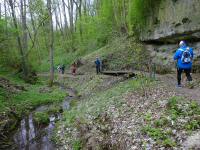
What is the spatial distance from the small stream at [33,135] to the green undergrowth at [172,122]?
13.0 feet

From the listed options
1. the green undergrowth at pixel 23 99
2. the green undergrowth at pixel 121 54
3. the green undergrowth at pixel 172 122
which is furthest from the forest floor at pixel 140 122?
the green undergrowth at pixel 121 54

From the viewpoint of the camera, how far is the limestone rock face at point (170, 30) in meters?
15.8

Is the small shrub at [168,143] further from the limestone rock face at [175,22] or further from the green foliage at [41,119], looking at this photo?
the limestone rock face at [175,22]

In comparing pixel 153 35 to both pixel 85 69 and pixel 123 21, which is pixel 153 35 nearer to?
pixel 123 21

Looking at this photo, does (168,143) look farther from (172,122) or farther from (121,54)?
(121,54)

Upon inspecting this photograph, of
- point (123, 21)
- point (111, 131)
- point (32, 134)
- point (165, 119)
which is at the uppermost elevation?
point (123, 21)

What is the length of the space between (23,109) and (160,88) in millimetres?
7900

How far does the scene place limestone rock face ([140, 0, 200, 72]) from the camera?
51.8ft

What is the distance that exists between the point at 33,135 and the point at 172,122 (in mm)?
6258

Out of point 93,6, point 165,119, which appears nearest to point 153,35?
point 165,119

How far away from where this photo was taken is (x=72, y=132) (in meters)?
10.7

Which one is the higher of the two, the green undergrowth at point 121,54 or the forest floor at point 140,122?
the green undergrowth at point 121,54

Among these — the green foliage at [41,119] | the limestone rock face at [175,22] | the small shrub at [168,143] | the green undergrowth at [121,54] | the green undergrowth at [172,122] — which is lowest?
the green foliage at [41,119]

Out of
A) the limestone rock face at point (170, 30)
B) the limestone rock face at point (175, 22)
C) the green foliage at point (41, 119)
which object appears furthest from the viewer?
the limestone rock face at point (170, 30)
